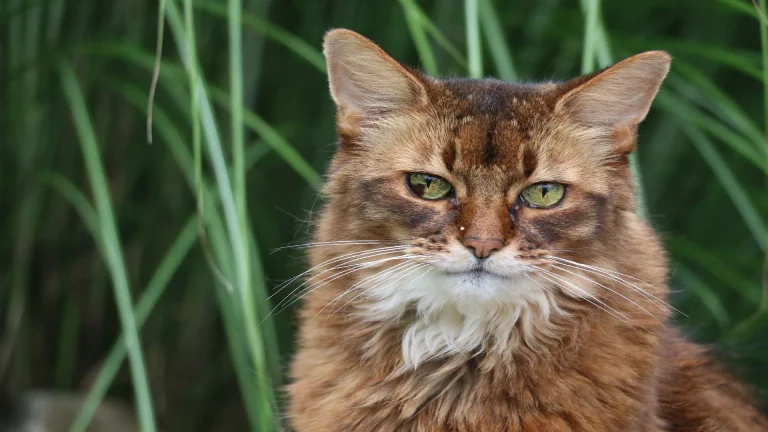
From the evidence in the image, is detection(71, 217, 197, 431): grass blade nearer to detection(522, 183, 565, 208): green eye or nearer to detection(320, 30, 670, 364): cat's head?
detection(320, 30, 670, 364): cat's head

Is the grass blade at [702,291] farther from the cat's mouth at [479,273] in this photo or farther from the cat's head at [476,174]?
the cat's mouth at [479,273]

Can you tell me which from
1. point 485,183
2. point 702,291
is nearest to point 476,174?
point 485,183

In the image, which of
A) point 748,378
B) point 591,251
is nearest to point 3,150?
point 591,251

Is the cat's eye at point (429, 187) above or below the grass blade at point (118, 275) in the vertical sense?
above

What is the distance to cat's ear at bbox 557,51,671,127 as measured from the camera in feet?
7.02

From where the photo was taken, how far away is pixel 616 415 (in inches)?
84.5

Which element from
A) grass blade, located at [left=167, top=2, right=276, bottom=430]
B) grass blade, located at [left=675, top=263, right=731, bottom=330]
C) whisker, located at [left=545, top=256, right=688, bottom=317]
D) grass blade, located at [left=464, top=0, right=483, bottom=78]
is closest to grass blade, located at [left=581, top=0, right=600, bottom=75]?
grass blade, located at [left=464, top=0, right=483, bottom=78]

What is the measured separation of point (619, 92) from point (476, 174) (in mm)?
384

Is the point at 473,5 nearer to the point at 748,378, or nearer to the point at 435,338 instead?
the point at 435,338

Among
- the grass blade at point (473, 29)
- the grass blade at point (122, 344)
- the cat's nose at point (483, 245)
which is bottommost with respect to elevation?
the grass blade at point (122, 344)

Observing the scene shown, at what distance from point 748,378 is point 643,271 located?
0.74m

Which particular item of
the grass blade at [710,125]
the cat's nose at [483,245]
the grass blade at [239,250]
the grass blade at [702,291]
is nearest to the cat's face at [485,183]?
the cat's nose at [483,245]

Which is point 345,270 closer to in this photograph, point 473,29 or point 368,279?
point 368,279

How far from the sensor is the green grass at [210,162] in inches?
123
